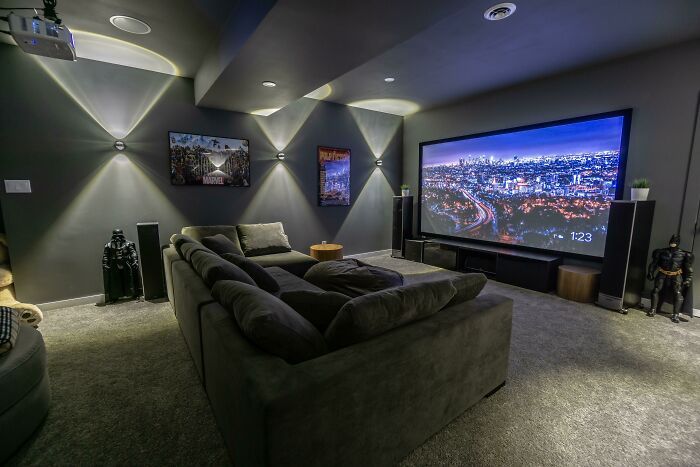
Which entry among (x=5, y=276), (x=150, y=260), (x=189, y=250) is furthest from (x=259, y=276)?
(x=5, y=276)

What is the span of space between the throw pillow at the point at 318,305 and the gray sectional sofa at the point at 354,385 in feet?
0.82

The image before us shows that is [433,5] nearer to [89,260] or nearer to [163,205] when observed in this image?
[163,205]

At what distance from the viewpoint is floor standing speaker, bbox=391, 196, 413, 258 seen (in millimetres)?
5891

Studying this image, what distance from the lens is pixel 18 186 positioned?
3258 mm

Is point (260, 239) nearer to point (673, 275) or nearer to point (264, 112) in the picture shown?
point (264, 112)

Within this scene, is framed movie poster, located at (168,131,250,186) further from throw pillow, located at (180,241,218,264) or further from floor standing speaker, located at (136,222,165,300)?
throw pillow, located at (180,241,218,264)

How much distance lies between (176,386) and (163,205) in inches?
107

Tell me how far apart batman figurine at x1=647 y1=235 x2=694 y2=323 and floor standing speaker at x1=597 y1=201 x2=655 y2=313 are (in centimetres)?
12

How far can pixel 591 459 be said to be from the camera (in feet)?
5.06

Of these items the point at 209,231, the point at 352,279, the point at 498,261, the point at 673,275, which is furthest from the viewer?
the point at 498,261

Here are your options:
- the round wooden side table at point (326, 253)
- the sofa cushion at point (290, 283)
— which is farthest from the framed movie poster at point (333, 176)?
the sofa cushion at point (290, 283)

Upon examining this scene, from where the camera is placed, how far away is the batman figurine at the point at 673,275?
10.4 ft

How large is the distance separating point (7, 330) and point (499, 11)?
3.92 metres

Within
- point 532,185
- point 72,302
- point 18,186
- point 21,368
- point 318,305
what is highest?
point 532,185
